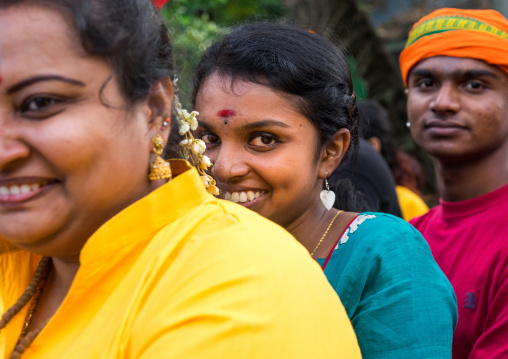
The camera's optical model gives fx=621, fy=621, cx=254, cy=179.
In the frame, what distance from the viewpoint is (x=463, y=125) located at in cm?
324

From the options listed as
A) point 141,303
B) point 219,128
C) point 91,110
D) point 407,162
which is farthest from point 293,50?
point 407,162

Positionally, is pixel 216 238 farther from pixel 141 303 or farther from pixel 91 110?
pixel 91 110

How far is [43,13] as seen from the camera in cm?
138

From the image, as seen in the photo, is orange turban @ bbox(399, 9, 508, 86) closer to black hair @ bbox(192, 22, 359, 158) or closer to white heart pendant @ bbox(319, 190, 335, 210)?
black hair @ bbox(192, 22, 359, 158)

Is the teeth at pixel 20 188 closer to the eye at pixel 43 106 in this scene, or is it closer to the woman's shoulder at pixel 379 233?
the eye at pixel 43 106

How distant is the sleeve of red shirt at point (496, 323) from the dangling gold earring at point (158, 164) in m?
1.68

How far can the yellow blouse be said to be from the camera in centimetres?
123

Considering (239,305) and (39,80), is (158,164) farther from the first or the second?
(239,305)

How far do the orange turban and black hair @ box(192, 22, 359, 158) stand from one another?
957mm

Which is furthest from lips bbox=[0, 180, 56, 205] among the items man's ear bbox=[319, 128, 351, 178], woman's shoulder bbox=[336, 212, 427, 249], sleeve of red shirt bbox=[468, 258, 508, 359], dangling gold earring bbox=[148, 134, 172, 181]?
sleeve of red shirt bbox=[468, 258, 508, 359]

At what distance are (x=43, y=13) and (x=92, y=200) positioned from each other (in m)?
0.43

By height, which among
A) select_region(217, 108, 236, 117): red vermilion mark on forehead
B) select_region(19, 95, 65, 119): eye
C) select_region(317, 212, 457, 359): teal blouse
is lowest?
select_region(317, 212, 457, 359): teal blouse

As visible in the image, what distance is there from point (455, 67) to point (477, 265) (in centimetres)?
110

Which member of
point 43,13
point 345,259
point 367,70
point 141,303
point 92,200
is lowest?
point 345,259
